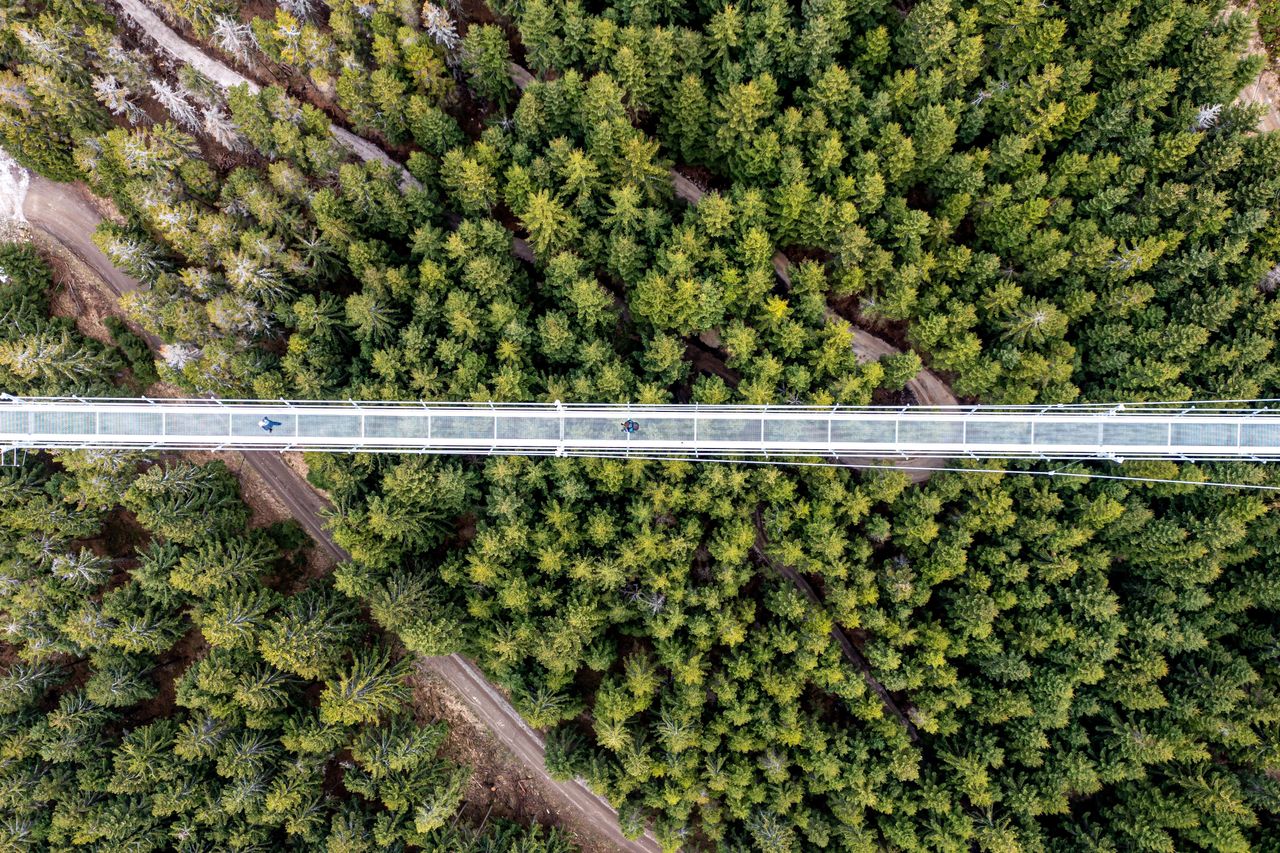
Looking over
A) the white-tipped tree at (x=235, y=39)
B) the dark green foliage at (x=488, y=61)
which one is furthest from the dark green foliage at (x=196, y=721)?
the dark green foliage at (x=488, y=61)

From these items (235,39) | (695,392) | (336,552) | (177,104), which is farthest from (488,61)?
(336,552)

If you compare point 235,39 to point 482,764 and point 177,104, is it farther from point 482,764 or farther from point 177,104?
point 482,764

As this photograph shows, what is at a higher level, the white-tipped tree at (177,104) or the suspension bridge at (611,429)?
the white-tipped tree at (177,104)

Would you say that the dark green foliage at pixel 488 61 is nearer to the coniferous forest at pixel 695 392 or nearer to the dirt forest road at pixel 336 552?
the coniferous forest at pixel 695 392

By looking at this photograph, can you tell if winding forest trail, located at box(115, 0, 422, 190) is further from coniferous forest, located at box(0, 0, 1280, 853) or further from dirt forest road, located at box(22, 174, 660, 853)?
dirt forest road, located at box(22, 174, 660, 853)

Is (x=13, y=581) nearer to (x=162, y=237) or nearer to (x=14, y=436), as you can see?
(x=14, y=436)

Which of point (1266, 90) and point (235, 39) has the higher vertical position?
point (235, 39)
